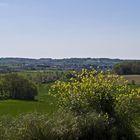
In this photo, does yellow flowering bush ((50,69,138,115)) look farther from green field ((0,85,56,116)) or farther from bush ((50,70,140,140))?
green field ((0,85,56,116))

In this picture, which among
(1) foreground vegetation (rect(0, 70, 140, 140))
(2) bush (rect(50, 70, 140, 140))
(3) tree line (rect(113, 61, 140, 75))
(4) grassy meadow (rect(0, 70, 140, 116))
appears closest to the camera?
(1) foreground vegetation (rect(0, 70, 140, 140))

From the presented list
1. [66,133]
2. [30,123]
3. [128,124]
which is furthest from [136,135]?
[30,123]

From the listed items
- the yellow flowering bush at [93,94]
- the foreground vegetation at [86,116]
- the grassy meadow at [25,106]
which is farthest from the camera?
the grassy meadow at [25,106]

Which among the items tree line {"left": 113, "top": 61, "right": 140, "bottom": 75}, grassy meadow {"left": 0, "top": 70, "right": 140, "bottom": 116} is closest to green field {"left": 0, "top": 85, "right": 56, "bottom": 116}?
grassy meadow {"left": 0, "top": 70, "right": 140, "bottom": 116}

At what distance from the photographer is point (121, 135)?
53.1 feet

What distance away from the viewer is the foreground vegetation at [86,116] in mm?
14453

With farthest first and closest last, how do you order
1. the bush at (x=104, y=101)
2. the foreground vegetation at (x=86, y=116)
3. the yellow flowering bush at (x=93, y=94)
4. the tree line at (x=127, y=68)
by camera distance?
the tree line at (x=127, y=68)
the yellow flowering bush at (x=93, y=94)
the bush at (x=104, y=101)
the foreground vegetation at (x=86, y=116)

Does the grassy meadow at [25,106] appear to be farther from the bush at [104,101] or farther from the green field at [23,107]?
the bush at [104,101]

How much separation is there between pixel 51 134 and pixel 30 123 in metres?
0.89

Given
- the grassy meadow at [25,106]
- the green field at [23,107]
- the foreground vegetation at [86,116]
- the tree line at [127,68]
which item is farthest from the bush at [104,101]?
the tree line at [127,68]

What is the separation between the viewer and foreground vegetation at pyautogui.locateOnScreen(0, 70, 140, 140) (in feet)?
47.4

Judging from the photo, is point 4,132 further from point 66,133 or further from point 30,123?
point 66,133

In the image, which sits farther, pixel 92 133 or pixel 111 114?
pixel 111 114

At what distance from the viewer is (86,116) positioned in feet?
51.6
